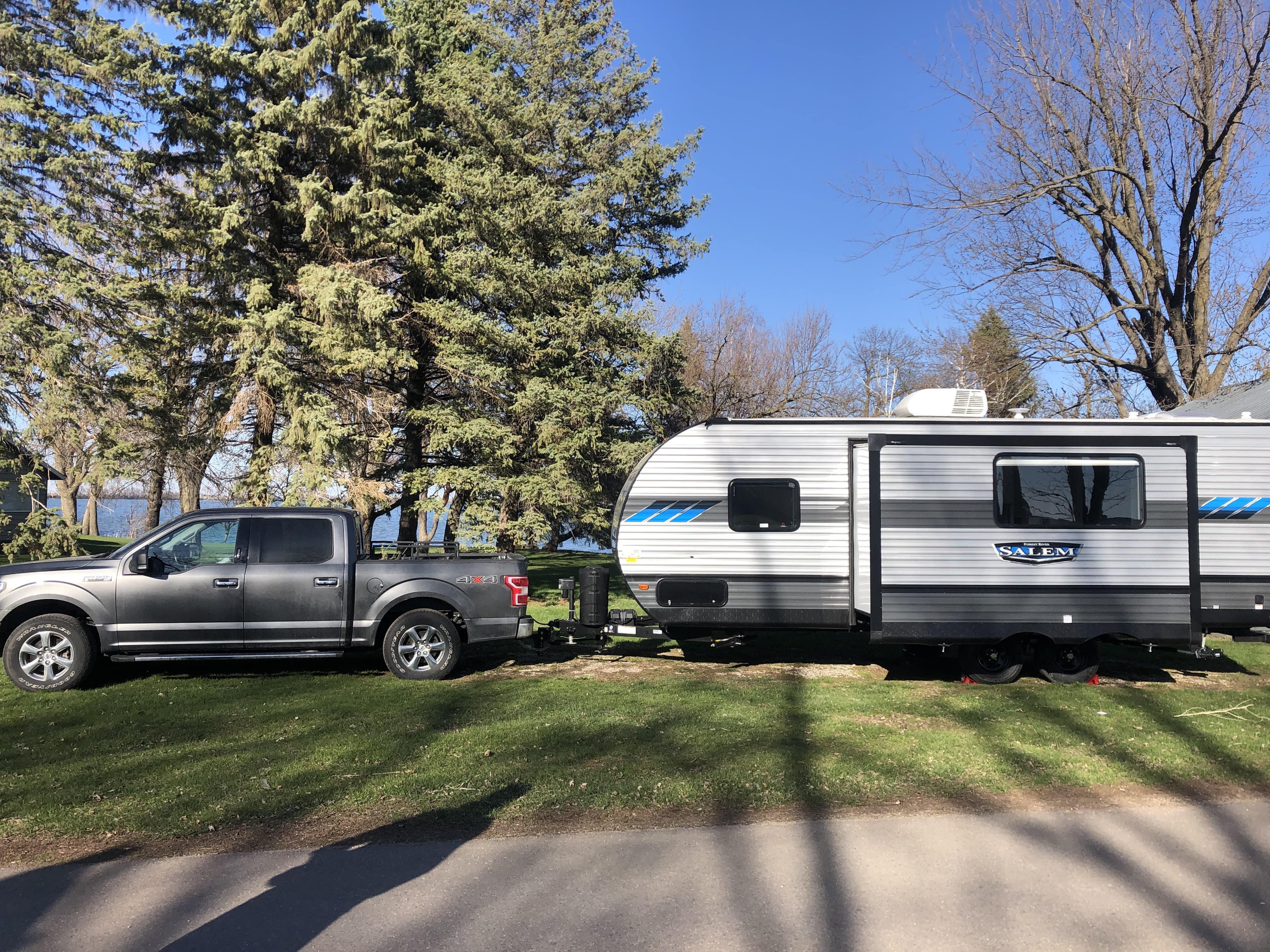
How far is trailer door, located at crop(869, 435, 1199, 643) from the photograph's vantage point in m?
8.60

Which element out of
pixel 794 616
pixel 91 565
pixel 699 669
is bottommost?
pixel 699 669

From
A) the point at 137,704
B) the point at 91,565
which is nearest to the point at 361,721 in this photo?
the point at 137,704

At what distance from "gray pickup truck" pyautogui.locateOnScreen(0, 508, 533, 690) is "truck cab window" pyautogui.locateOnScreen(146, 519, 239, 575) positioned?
12mm

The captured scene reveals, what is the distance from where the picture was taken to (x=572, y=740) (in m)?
6.90

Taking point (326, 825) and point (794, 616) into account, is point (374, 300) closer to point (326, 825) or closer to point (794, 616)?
point (794, 616)

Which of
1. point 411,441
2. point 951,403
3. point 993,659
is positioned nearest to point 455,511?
point 411,441

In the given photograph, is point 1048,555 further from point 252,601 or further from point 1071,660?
point 252,601

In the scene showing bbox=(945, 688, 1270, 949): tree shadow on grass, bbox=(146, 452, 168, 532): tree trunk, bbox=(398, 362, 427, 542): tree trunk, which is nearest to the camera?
bbox=(945, 688, 1270, 949): tree shadow on grass

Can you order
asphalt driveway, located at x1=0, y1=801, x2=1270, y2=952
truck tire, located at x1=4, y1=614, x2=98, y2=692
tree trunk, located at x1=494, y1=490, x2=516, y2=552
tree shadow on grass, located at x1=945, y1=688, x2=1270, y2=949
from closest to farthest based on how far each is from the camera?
asphalt driveway, located at x1=0, y1=801, x2=1270, y2=952 < tree shadow on grass, located at x1=945, y1=688, x2=1270, y2=949 < truck tire, located at x1=4, y1=614, x2=98, y2=692 < tree trunk, located at x1=494, y1=490, x2=516, y2=552

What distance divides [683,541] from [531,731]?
2.73 m

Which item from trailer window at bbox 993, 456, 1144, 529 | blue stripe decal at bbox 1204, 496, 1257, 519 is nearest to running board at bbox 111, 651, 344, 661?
trailer window at bbox 993, 456, 1144, 529

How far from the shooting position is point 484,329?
17.4 meters

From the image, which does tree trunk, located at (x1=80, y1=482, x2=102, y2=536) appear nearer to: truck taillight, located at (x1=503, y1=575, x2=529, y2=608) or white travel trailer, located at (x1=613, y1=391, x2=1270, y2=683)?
truck taillight, located at (x1=503, y1=575, x2=529, y2=608)

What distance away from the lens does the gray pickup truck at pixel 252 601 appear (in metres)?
8.44
